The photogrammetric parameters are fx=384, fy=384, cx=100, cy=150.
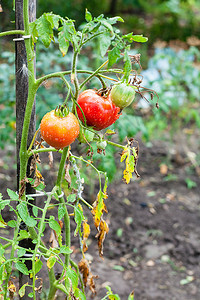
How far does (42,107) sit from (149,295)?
1.24 metres

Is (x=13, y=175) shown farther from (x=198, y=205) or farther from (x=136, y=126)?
(x=198, y=205)

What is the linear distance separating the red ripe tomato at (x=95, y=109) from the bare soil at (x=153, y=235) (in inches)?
53.0

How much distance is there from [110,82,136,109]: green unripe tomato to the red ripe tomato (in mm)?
56

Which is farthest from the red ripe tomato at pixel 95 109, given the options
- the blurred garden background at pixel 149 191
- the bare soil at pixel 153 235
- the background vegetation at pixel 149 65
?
the bare soil at pixel 153 235

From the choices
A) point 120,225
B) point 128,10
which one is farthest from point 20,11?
point 128,10

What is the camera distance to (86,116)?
104 centimetres

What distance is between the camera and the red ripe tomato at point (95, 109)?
3.35ft

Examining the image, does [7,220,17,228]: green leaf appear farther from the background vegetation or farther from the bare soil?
the bare soil

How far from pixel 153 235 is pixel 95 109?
191 cm

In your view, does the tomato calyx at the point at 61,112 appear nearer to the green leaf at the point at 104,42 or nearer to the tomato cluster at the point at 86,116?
the tomato cluster at the point at 86,116

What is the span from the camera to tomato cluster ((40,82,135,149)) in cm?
98

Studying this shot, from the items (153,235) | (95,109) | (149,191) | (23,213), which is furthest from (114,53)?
(149,191)

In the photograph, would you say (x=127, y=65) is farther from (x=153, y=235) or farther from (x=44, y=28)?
(x=153, y=235)

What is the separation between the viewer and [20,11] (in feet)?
4.07
